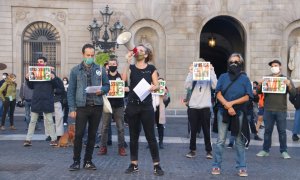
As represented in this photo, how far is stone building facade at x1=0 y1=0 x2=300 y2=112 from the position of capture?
25281mm

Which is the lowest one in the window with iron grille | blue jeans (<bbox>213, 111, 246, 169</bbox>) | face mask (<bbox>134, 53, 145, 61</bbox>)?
blue jeans (<bbox>213, 111, 246, 169</bbox>)

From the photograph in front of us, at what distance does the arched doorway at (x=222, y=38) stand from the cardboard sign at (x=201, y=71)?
1717 centimetres

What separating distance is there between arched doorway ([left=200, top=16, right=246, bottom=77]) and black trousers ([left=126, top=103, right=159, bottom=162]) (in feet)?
63.2

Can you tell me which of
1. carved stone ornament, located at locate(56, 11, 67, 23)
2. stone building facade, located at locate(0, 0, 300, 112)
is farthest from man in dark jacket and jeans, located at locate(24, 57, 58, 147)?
carved stone ornament, located at locate(56, 11, 67, 23)

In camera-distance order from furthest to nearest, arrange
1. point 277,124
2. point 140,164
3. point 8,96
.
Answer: point 8,96, point 277,124, point 140,164

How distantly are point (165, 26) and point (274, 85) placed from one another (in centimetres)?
1609

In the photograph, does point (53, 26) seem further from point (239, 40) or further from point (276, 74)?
point (276, 74)

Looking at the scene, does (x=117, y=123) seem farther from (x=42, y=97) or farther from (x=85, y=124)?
(x=42, y=97)

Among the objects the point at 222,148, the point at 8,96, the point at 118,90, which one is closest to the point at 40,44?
the point at 8,96

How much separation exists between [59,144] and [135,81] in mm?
4075

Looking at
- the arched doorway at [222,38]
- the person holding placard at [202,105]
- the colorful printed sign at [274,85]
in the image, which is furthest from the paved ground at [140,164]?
the arched doorway at [222,38]

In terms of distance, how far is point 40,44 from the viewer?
85.5 feet

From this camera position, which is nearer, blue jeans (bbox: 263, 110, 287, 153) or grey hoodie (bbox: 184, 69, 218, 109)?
grey hoodie (bbox: 184, 69, 218, 109)

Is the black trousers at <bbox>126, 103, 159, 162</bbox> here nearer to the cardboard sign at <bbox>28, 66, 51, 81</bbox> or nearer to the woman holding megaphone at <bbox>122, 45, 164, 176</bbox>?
the woman holding megaphone at <bbox>122, 45, 164, 176</bbox>
